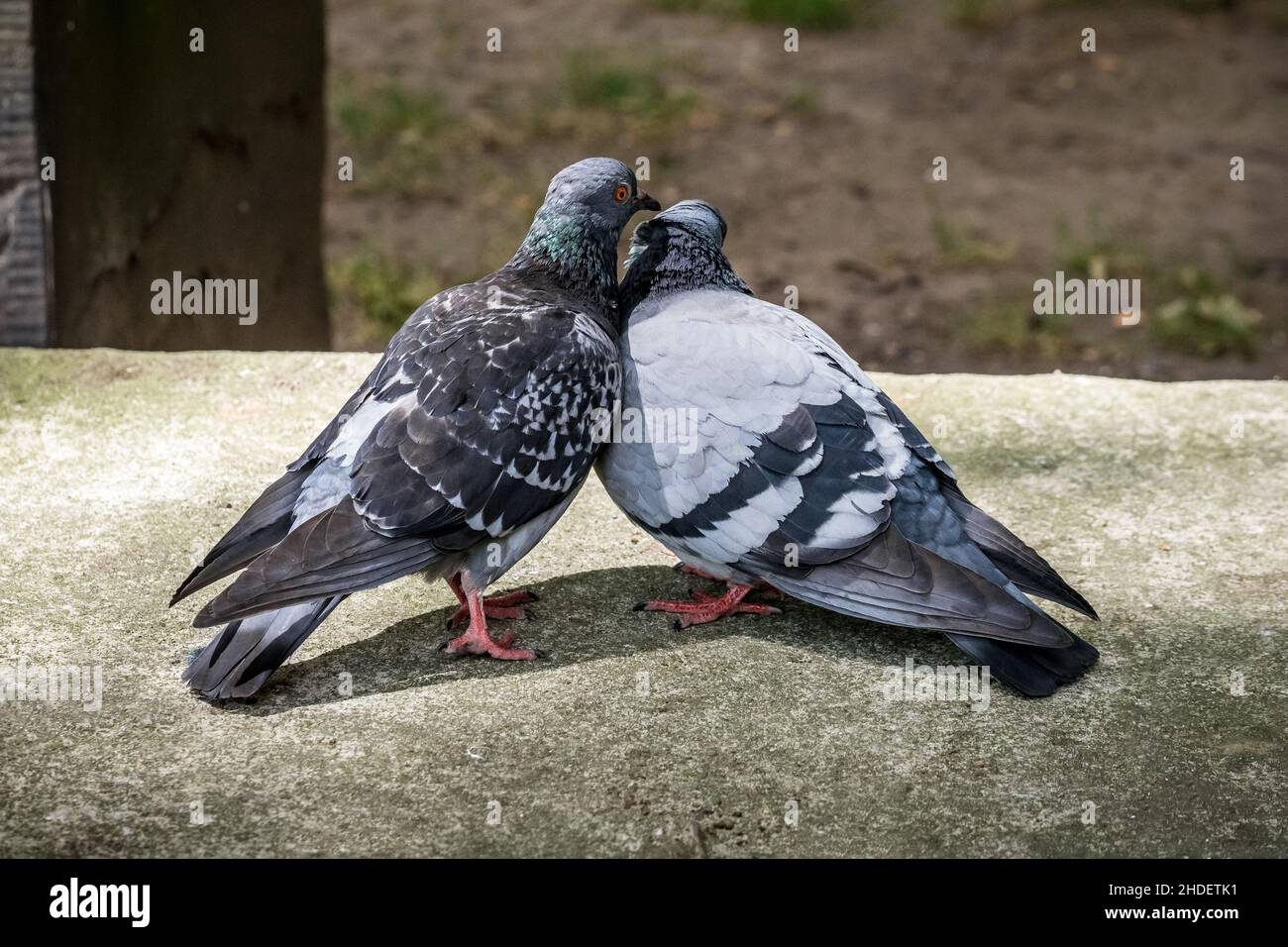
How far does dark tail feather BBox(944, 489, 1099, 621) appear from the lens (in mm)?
3420

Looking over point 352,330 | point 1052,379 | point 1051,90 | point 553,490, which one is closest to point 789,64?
point 1051,90

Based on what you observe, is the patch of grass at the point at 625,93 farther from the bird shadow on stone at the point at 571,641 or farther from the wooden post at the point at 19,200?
the bird shadow on stone at the point at 571,641

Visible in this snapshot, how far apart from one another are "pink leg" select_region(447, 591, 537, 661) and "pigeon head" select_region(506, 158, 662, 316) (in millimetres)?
864

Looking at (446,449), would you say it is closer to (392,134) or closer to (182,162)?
(182,162)

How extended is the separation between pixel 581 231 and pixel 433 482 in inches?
37.0

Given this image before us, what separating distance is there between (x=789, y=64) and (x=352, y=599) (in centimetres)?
759

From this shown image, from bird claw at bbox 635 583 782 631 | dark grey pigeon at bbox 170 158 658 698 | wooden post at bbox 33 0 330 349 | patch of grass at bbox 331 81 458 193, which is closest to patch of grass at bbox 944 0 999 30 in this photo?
patch of grass at bbox 331 81 458 193

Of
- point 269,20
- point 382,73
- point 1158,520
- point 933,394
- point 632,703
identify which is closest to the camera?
point 632,703

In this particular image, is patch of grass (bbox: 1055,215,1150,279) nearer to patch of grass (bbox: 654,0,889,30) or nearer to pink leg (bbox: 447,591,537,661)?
patch of grass (bbox: 654,0,889,30)

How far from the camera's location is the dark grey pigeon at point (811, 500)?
10.8 ft

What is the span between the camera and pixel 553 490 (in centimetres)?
345

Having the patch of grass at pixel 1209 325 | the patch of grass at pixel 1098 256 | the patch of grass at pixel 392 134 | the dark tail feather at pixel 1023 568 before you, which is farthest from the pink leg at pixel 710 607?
the patch of grass at pixel 392 134

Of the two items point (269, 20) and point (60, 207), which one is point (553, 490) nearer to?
point (60, 207)

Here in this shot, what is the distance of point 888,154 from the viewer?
927 centimetres
